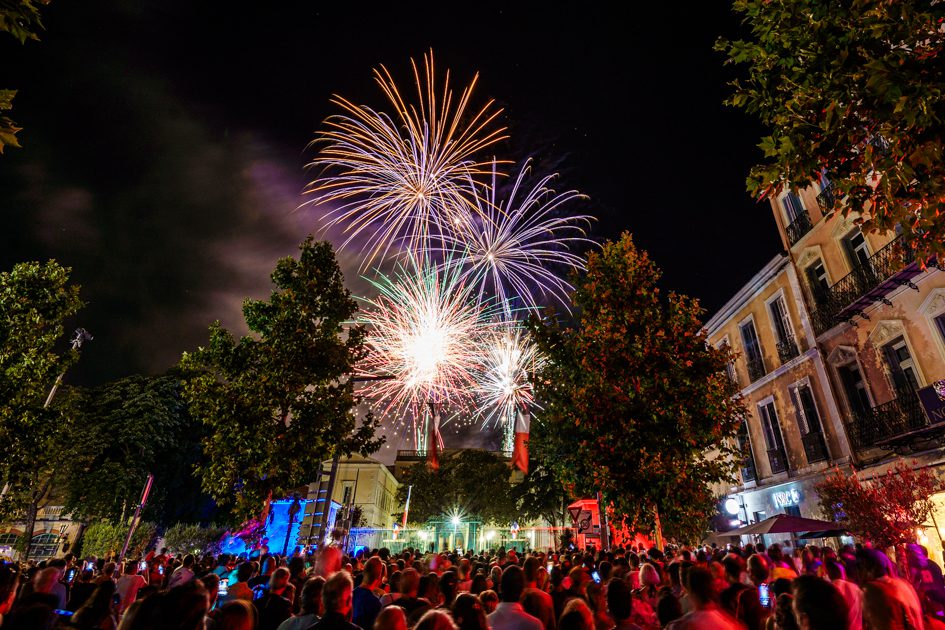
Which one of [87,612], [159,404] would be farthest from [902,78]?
[159,404]

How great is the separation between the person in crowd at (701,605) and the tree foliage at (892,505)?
604 inches

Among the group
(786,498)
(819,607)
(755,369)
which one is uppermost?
(755,369)

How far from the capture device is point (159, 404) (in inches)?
1380

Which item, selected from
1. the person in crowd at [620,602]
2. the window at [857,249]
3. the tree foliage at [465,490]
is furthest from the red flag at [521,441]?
the tree foliage at [465,490]

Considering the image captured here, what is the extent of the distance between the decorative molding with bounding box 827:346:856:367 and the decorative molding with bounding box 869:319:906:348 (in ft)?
3.80

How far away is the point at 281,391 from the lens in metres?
16.7

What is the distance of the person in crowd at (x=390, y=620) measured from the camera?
10.0ft

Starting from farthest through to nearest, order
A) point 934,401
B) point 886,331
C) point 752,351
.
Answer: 1. point 752,351
2. point 886,331
3. point 934,401

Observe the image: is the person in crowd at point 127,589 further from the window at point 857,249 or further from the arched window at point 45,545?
the arched window at point 45,545

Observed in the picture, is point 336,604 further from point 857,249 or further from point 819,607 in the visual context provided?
point 857,249

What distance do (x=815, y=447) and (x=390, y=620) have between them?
2468cm

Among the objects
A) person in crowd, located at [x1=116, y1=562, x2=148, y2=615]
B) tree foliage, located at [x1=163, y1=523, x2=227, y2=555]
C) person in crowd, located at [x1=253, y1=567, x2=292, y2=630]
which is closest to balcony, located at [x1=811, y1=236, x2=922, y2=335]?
person in crowd, located at [x1=253, y1=567, x2=292, y2=630]

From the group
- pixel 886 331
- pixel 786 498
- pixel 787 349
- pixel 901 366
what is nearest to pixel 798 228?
pixel 787 349

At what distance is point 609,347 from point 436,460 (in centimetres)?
928
